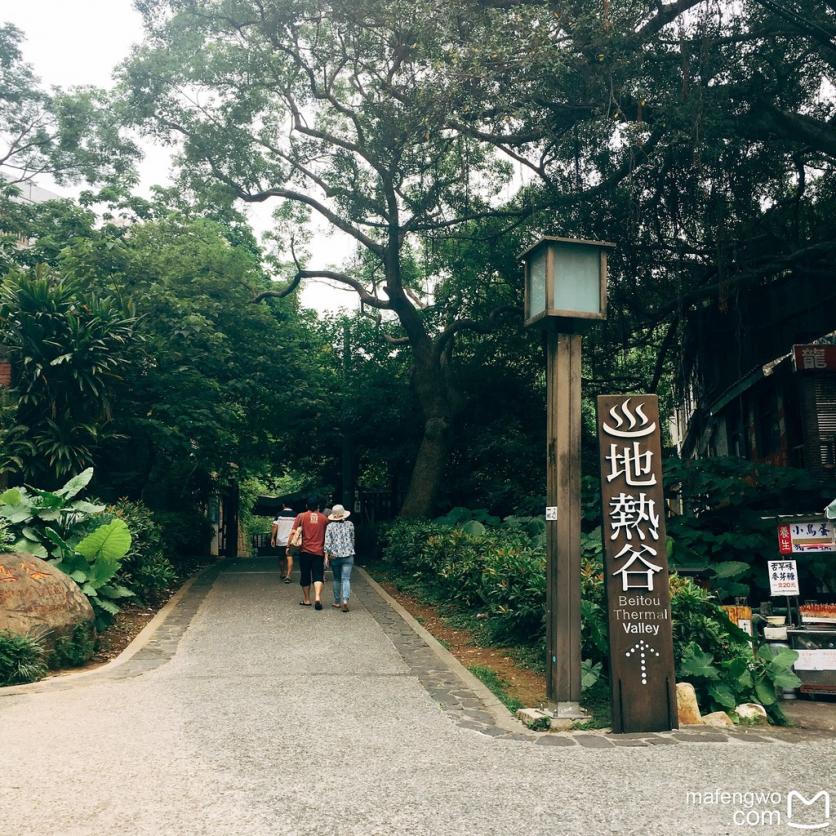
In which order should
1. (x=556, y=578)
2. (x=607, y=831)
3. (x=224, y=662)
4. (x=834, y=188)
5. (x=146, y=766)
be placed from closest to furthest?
1. (x=607, y=831)
2. (x=146, y=766)
3. (x=556, y=578)
4. (x=224, y=662)
5. (x=834, y=188)

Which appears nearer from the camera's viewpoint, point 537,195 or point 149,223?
point 537,195

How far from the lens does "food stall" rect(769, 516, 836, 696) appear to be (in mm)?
7805

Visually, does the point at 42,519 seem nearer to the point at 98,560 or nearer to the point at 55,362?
the point at 98,560

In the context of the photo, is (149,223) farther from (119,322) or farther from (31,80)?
(31,80)

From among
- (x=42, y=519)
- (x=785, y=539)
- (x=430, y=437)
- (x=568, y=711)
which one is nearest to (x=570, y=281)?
(x=568, y=711)

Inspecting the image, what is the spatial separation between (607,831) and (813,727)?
135 inches

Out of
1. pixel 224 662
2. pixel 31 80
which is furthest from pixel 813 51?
pixel 31 80

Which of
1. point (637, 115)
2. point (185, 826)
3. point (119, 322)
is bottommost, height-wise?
point (185, 826)

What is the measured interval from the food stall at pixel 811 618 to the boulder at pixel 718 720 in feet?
5.20

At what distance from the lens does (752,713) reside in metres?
6.75

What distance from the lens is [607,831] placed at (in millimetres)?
4316

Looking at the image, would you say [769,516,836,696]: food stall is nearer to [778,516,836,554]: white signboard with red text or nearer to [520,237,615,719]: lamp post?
[778,516,836,554]: white signboard with red text

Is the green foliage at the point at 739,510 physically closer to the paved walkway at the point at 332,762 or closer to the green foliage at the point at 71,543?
the paved walkway at the point at 332,762

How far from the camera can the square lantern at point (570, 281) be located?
22.7ft
